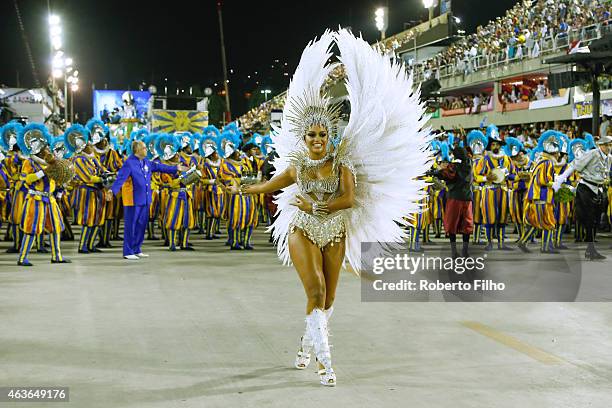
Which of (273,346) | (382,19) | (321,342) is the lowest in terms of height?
(273,346)

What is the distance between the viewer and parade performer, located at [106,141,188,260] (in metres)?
12.0

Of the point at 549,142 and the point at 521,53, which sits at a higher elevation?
the point at 521,53

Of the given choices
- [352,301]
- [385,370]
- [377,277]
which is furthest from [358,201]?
[377,277]

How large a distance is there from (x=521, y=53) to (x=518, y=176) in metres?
16.8

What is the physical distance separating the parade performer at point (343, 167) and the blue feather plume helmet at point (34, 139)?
19.5 ft

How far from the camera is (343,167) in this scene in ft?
18.6

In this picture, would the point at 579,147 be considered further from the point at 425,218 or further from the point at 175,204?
the point at 175,204

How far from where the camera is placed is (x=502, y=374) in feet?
18.2

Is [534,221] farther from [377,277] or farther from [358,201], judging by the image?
[358,201]

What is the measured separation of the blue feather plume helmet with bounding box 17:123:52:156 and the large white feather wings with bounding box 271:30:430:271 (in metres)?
6.25

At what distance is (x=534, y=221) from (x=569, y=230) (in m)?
4.69

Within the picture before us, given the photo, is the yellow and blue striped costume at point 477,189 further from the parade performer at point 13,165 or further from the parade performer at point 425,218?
the parade performer at point 13,165

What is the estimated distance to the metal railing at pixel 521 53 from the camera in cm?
2362

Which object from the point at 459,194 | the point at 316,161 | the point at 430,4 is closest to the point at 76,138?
the point at 459,194
